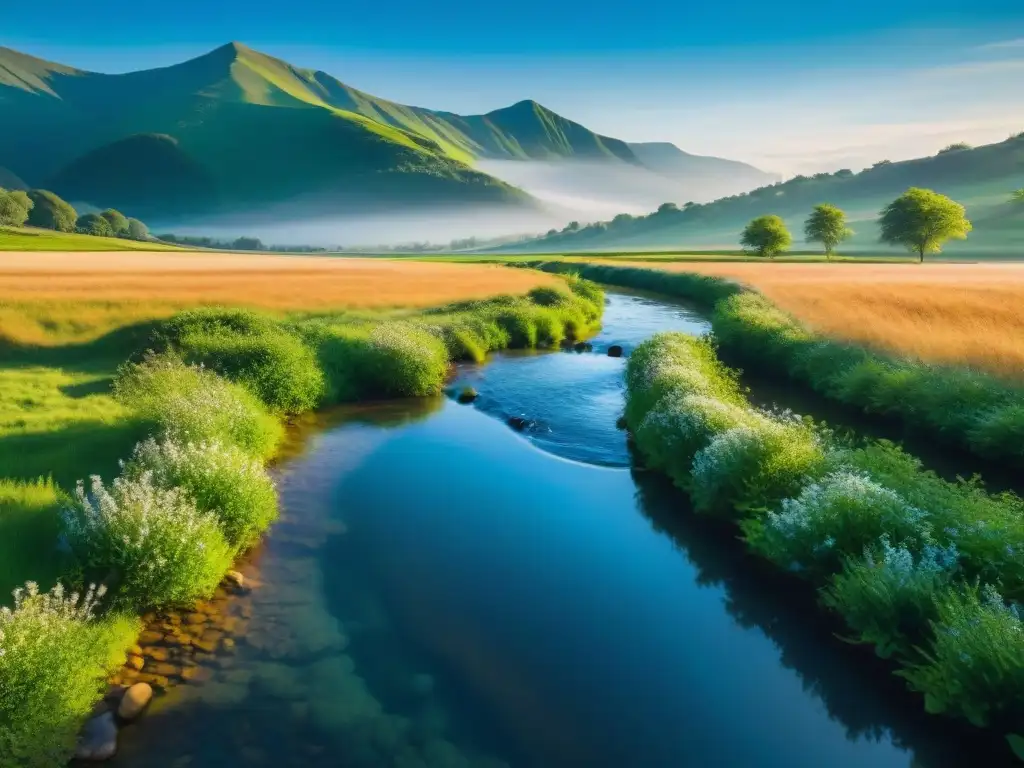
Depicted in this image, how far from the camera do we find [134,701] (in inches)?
356

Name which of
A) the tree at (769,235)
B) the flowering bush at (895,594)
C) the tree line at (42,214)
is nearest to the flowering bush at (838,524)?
the flowering bush at (895,594)

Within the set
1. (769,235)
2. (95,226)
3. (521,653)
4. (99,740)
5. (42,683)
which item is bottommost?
(521,653)

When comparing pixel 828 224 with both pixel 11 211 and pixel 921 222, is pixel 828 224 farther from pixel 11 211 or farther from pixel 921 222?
pixel 11 211

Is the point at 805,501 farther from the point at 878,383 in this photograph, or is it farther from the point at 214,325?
the point at 214,325

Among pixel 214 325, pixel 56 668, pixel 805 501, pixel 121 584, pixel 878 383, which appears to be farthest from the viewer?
pixel 214 325

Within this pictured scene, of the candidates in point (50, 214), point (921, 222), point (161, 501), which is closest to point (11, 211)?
point (50, 214)

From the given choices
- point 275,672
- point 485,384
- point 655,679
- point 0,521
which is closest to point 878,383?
point 485,384

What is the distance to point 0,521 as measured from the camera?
37.5 ft

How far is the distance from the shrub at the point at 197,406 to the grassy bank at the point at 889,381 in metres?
20.8

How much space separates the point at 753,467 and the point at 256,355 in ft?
60.4

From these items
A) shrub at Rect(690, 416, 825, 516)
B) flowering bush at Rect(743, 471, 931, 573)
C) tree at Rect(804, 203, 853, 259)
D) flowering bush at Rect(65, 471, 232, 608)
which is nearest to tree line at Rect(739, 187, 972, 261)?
tree at Rect(804, 203, 853, 259)

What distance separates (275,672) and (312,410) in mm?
16533

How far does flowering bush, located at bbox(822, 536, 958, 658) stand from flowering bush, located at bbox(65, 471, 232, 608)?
1091 centimetres

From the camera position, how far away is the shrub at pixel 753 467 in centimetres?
1485
